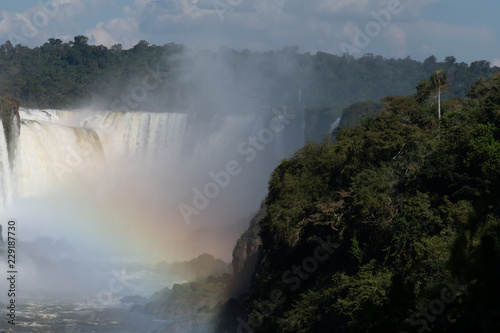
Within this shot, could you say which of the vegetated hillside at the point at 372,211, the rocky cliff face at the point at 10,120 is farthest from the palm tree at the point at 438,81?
the rocky cliff face at the point at 10,120

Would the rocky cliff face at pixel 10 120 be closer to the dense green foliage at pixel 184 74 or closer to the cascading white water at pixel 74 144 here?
the cascading white water at pixel 74 144

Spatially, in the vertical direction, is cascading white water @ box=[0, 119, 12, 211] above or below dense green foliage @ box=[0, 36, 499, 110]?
below

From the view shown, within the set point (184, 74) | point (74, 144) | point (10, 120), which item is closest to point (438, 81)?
point (10, 120)

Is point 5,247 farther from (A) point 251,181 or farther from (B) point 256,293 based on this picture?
(A) point 251,181

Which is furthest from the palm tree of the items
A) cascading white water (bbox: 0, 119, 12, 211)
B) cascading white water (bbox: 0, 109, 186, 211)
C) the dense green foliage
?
the dense green foliage

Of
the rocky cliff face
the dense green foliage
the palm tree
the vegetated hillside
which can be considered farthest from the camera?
the dense green foliage

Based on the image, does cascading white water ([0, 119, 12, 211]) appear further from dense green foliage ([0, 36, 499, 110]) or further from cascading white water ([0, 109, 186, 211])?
dense green foliage ([0, 36, 499, 110])

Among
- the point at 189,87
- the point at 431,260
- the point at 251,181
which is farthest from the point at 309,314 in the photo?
the point at 189,87
